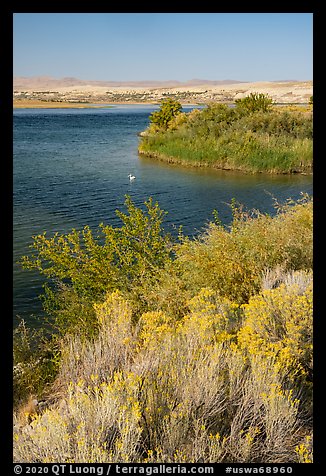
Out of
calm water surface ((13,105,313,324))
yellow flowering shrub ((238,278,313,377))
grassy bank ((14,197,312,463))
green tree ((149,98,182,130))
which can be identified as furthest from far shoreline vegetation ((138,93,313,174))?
yellow flowering shrub ((238,278,313,377))

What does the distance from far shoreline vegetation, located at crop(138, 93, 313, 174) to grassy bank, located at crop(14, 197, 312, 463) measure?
675 inches

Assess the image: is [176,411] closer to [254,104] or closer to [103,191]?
[103,191]

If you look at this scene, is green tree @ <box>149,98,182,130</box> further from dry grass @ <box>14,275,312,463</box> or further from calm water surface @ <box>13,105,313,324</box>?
dry grass @ <box>14,275,312,463</box>

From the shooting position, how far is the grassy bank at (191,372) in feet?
10.1

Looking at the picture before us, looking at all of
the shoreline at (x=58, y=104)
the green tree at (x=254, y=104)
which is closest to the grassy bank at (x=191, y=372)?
the green tree at (x=254, y=104)

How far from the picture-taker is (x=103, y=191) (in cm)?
1856

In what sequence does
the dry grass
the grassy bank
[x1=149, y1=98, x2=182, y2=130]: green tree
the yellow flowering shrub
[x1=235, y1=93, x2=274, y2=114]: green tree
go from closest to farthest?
the dry grass, the grassy bank, the yellow flowering shrub, [x1=235, y1=93, x2=274, y2=114]: green tree, [x1=149, y1=98, x2=182, y2=130]: green tree

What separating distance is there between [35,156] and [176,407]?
2624cm

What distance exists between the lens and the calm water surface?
44.2ft

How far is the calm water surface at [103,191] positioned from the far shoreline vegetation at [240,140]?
1.20m

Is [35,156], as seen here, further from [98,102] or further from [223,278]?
[98,102]

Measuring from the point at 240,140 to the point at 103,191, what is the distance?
32.5 feet

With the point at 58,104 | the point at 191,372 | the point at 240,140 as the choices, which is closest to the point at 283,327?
the point at 191,372

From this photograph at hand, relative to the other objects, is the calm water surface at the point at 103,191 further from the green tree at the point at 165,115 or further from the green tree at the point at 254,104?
the green tree at the point at 254,104
